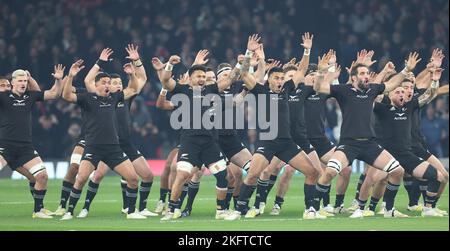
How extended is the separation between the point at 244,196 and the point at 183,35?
49.8 ft

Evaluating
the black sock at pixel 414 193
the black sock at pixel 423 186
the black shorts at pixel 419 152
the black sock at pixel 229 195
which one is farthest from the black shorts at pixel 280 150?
the black sock at pixel 414 193

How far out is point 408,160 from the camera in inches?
820

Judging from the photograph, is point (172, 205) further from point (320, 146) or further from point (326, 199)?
point (320, 146)

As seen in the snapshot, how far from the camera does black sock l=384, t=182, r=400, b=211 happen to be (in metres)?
20.8

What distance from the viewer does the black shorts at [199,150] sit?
66.2 feet

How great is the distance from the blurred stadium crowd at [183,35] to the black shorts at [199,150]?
11.7 metres

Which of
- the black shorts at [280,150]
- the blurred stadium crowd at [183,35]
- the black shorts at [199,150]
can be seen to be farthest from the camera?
the blurred stadium crowd at [183,35]

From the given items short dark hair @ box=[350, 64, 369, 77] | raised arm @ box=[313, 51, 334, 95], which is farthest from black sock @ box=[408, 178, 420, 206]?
raised arm @ box=[313, 51, 334, 95]

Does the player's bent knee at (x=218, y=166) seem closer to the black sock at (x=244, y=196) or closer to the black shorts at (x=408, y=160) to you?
the black sock at (x=244, y=196)

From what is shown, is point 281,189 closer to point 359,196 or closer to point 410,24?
point 359,196

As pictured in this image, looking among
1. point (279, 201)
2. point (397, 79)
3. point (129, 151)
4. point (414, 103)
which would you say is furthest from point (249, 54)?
point (414, 103)

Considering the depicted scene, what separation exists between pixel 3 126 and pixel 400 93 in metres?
6.77

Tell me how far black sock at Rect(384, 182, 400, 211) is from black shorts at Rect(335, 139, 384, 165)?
0.76 meters
